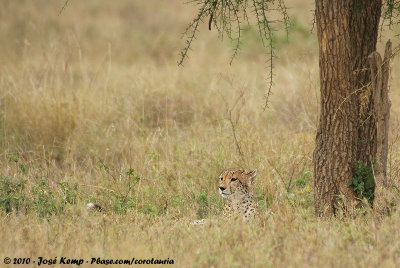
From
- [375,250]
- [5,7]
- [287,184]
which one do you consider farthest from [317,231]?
[5,7]

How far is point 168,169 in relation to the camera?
6.34 m

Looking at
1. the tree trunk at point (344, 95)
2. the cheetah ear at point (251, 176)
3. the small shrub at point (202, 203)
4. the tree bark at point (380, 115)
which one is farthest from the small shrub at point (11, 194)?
the tree bark at point (380, 115)

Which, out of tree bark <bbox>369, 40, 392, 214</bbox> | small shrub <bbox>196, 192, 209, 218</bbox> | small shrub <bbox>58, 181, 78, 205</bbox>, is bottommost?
small shrub <bbox>196, 192, 209, 218</bbox>

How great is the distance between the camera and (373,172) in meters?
4.57

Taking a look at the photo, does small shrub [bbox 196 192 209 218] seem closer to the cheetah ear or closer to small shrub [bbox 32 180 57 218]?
the cheetah ear

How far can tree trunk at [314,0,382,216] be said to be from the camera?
471 cm

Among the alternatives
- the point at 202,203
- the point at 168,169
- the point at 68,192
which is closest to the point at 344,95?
the point at 202,203

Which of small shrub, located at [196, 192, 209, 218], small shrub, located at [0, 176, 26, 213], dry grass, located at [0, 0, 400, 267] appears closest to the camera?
dry grass, located at [0, 0, 400, 267]

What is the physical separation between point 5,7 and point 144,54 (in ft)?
17.5

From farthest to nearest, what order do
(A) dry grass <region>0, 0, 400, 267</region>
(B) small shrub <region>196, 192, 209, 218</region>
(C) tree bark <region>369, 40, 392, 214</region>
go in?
(B) small shrub <region>196, 192, 209, 218</region>, (C) tree bark <region>369, 40, 392, 214</region>, (A) dry grass <region>0, 0, 400, 267</region>

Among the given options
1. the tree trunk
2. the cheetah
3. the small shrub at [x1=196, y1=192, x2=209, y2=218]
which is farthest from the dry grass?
the tree trunk

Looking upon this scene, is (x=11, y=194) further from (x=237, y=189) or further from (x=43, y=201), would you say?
(x=237, y=189)

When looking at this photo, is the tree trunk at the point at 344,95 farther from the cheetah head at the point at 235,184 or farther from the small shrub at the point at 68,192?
the small shrub at the point at 68,192

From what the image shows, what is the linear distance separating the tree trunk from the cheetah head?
77 cm
